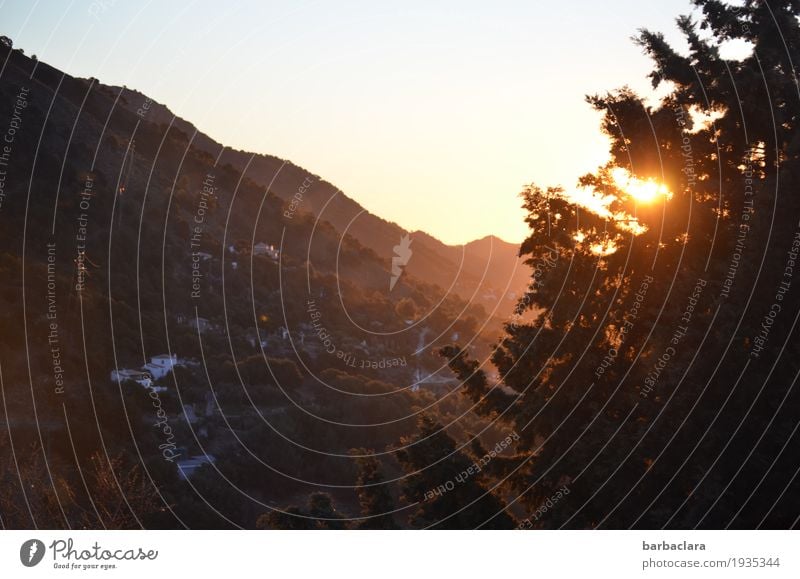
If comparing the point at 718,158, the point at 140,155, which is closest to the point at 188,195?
the point at 140,155

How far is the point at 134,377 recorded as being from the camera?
176 feet

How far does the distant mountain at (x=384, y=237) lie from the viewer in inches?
3199

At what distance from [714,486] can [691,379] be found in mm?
2280

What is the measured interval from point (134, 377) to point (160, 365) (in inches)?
122

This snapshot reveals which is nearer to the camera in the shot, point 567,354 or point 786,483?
point 786,483

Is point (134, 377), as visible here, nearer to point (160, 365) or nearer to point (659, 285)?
point (160, 365)

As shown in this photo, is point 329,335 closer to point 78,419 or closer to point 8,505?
point 78,419

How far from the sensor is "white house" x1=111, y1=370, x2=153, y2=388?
52869mm

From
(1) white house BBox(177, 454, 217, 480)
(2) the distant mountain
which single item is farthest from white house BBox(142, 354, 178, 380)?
(2) the distant mountain

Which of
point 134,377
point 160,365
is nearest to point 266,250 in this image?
point 160,365

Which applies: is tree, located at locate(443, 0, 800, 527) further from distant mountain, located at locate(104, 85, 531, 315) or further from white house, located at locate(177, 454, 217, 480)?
distant mountain, located at locate(104, 85, 531, 315)

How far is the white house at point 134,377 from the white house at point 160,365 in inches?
37.1

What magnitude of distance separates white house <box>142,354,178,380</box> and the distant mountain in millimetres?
18425
